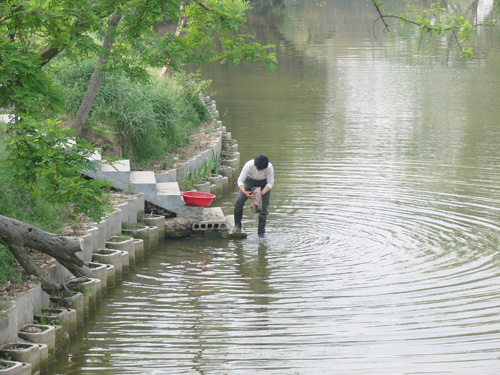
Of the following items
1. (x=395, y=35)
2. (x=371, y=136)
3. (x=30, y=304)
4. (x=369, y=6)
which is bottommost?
(x=30, y=304)

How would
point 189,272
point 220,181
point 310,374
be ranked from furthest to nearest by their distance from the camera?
point 220,181 < point 189,272 < point 310,374

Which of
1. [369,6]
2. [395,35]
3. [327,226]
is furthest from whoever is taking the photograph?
[369,6]

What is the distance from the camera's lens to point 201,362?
29.3ft

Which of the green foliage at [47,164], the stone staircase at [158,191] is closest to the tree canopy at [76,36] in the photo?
the green foliage at [47,164]

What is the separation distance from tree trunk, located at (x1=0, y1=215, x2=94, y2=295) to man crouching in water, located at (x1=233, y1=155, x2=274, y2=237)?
4.44m

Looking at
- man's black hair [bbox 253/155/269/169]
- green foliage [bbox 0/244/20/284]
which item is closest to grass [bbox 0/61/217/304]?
man's black hair [bbox 253/155/269/169]

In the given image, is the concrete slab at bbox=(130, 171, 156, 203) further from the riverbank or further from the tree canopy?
the tree canopy

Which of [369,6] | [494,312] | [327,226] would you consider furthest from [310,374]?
[369,6]

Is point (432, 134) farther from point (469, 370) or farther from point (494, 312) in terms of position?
point (469, 370)

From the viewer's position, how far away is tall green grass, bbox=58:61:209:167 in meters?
15.8

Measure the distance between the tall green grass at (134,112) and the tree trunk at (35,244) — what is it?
5673mm

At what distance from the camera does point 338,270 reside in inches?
475

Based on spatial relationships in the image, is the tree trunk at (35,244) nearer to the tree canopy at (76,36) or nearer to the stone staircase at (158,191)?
the tree canopy at (76,36)

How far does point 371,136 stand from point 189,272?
11.2 meters
